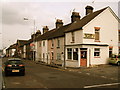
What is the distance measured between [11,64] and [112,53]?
16.6 metres

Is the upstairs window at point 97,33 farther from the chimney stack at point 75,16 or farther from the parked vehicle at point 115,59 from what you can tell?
the chimney stack at point 75,16

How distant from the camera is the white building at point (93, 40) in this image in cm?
2245

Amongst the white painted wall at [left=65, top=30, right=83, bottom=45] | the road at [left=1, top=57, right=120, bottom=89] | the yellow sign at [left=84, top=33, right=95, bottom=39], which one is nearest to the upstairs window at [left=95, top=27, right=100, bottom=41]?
the yellow sign at [left=84, top=33, right=95, bottom=39]

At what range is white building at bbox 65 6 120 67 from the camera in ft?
73.7

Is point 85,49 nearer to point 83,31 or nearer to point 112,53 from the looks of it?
point 83,31

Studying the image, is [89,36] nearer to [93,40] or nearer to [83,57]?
[93,40]

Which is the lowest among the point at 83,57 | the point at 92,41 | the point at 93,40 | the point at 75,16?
the point at 83,57

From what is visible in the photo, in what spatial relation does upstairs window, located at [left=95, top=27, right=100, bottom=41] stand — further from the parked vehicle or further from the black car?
the black car

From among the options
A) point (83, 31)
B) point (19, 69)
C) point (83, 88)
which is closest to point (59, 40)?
point (83, 31)

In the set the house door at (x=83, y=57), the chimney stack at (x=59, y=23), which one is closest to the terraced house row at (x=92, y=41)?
the house door at (x=83, y=57)

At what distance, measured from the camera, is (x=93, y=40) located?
23.0 meters

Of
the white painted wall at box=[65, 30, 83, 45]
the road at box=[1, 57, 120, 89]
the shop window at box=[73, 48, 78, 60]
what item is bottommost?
the road at box=[1, 57, 120, 89]

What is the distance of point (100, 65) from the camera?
76.0 ft

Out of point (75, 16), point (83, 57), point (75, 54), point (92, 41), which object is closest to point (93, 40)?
point (92, 41)
